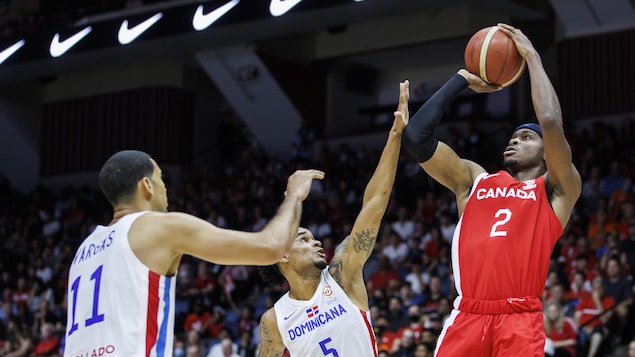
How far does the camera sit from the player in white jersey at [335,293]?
5.93 m

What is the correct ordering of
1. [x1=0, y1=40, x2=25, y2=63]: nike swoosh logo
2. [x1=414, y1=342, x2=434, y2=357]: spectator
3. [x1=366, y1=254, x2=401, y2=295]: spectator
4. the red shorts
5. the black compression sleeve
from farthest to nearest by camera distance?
[x1=0, y1=40, x2=25, y2=63]: nike swoosh logo, [x1=366, y1=254, x2=401, y2=295]: spectator, [x1=414, y1=342, x2=434, y2=357]: spectator, the black compression sleeve, the red shorts

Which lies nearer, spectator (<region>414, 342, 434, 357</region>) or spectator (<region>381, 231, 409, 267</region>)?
spectator (<region>414, 342, 434, 357</region>)

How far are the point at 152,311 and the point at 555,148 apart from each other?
2264 millimetres

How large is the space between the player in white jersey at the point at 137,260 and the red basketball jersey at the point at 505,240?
4.89 ft

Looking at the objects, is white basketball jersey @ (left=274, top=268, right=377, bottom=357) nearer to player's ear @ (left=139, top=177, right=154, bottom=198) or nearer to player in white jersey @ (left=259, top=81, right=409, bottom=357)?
player in white jersey @ (left=259, top=81, right=409, bottom=357)

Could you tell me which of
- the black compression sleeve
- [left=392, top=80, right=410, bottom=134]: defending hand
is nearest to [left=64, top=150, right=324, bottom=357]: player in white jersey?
the black compression sleeve

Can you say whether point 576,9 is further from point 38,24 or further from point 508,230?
point 508,230

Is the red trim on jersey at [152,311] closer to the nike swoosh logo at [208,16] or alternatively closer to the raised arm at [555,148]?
the raised arm at [555,148]

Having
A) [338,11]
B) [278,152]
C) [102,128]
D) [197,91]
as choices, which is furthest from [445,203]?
[102,128]

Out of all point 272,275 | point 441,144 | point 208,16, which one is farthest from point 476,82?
point 208,16

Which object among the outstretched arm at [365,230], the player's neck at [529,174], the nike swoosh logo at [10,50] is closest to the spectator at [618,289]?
the outstretched arm at [365,230]

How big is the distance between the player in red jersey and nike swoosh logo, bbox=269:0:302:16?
10859mm

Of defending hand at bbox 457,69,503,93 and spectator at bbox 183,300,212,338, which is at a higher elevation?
defending hand at bbox 457,69,503,93

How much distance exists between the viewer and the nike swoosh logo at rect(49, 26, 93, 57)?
1877 centimetres
